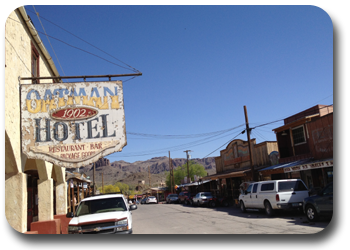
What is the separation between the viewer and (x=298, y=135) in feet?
77.5

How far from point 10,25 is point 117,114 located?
401 cm

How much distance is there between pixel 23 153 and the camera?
855 centimetres

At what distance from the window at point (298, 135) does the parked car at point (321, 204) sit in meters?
11.7

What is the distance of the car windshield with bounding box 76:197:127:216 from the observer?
9695mm

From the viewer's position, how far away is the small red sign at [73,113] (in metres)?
8.73

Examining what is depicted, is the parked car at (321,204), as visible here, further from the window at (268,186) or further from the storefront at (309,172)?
the storefront at (309,172)

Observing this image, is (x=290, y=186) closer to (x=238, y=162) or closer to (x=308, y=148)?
(x=308, y=148)

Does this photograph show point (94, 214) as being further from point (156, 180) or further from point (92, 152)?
point (156, 180)

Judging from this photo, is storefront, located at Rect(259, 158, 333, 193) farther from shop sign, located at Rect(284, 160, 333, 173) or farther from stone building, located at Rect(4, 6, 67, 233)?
stone building, located at Rect(4, 6, 67, 233)

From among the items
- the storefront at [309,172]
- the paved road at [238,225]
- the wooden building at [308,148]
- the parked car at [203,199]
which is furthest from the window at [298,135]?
the parked car at [203,199]

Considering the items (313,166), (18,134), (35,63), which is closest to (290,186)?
(313,166)

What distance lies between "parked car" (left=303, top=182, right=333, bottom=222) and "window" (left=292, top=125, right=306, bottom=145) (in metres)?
11.7

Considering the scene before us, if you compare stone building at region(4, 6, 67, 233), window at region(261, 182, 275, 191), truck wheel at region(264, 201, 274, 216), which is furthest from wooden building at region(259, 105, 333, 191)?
stone building at region(4, 6, 67, 233)
